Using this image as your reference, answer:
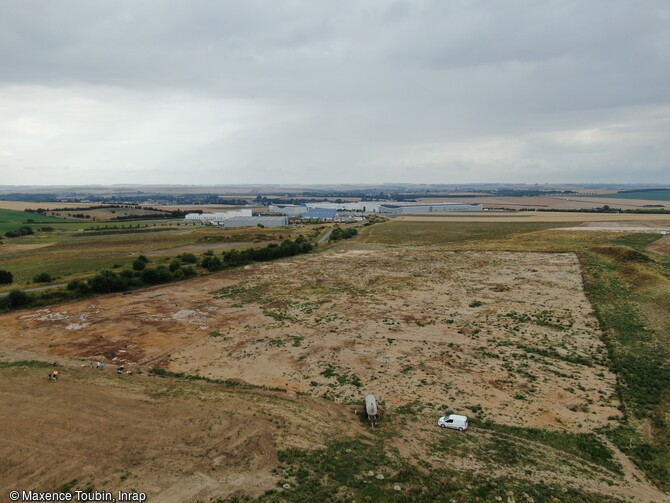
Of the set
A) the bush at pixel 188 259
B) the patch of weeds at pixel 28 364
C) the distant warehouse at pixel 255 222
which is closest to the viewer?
the patch of weeds at pixel 28 364

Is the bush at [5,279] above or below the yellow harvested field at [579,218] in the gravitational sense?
below

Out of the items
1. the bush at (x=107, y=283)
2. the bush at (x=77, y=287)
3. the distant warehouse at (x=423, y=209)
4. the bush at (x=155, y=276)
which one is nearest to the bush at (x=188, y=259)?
the bush at (x=155, y=276)

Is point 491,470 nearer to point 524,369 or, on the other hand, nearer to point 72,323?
point 524,369

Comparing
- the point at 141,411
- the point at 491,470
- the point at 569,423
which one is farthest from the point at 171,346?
the point at 569,423

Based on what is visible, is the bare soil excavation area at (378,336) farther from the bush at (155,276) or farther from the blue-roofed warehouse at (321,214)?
the blue-roofed warehouse at (321,214)

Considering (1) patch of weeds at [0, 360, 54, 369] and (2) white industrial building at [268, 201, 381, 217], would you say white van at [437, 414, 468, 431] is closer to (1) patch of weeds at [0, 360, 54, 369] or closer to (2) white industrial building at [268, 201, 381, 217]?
(1) patch of weeds at [0, 360, 54, 369]

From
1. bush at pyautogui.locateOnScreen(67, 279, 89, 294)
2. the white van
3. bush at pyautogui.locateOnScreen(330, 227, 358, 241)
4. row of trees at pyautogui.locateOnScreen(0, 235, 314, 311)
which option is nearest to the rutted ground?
A: the white van

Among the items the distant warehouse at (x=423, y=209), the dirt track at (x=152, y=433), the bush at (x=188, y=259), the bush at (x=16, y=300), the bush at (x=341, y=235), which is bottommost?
the dirt track at (x=152, y=433)
